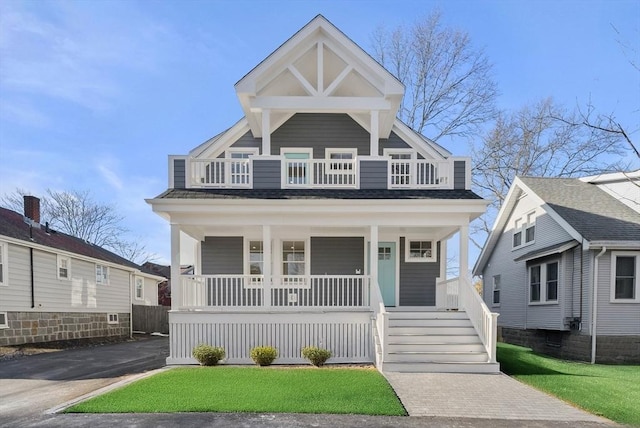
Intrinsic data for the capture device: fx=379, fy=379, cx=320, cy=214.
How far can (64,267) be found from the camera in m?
16.5

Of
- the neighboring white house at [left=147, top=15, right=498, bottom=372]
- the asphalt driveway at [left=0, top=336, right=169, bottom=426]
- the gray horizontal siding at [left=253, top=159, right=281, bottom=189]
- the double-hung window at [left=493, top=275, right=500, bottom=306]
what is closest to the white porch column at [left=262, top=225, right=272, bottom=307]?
the neighboring white house at [left=147, top=15, right=498, bottom=372]

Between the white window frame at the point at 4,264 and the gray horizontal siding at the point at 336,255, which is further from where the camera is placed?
the white window frame at the point at 4,264

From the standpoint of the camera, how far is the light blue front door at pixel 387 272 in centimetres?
1242

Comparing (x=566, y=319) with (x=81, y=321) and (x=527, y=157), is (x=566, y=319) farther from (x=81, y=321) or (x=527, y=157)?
(x=81, y=321)

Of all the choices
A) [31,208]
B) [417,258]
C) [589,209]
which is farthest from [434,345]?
[31,208]

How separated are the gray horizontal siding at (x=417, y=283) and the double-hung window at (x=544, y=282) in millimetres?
4537

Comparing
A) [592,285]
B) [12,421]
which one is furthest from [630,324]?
[12,421]

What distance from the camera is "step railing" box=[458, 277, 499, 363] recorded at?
28.5ft

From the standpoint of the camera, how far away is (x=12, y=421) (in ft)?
18.6

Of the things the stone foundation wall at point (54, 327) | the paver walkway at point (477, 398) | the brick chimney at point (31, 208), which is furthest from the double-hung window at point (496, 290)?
the brick chimney at point (31, 208)

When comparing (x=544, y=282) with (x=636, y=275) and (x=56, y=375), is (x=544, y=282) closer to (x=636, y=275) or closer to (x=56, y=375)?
(x=636, y=275)

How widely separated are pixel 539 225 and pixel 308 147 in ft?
30.9

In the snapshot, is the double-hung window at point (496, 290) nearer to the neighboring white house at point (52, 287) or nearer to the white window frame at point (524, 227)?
the white window frame at point (524, 227)

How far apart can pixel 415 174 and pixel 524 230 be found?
7874 millimetres
